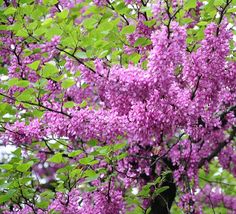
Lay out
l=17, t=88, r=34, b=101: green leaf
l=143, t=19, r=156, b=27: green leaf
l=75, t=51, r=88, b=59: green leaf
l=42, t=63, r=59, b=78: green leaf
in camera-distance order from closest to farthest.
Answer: l=42, t=63, r=59, b=78: green leaf, l=17, t=88, r=34, b=101: green leaf, l=75, t=51, r=88, b=59: green leaf, l=143, t=19, r=156, b=27: green leaf

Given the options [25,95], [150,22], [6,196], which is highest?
[150,22]

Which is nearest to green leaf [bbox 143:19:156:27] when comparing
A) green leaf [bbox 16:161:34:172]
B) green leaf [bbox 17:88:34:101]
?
green leaf [bbox 17:88:34:101]

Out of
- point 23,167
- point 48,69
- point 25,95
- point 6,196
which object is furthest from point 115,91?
point 6,196

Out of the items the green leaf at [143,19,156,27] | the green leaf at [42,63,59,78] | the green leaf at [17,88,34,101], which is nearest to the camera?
the green leaf at [42,63,59,78]

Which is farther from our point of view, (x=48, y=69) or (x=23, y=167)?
(x=23, y=167)

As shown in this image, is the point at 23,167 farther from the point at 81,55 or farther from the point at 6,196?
the point at 81,55

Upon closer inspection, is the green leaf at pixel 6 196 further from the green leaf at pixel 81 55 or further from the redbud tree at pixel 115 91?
the green leaf at pixel 81 55

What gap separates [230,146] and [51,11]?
347 cm

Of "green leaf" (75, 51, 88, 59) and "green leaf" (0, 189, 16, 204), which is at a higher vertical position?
"green leaf" (75, 51, 88, 59)

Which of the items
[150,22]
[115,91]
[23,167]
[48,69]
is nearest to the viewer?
[48,69]

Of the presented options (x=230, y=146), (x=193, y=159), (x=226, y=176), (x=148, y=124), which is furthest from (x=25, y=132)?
(x=226, y=176)

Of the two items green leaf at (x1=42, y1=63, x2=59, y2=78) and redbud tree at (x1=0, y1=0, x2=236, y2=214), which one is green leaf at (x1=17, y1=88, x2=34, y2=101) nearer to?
redbud tree at (x1=0, y1=0, x2=236, y2=214)

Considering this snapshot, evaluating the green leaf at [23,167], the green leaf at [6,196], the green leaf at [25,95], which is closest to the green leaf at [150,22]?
the green leaf at [25,95]

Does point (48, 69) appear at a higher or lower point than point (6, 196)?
higher
